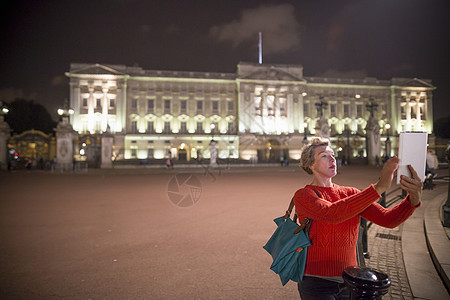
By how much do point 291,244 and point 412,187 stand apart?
832 mm

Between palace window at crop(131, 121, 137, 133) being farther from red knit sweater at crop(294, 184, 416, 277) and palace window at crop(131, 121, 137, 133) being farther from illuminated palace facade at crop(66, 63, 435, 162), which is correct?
red knit sweater at crop(294, 184, 416, 277)

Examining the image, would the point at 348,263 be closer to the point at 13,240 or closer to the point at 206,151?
the point at 13,240

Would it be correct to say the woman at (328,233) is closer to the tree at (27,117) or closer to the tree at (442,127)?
the tree at (27,117)

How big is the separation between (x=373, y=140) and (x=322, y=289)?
3429cm

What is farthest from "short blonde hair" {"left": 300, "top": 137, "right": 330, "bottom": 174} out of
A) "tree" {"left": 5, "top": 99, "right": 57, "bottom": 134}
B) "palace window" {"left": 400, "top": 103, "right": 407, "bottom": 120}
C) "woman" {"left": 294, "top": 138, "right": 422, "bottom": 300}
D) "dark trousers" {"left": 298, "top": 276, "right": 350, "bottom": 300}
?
"palace window" {"left": 400, "top": 103, "right": 407, "bottom": 120}

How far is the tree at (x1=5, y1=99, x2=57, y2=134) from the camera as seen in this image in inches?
2197

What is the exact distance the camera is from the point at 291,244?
6.55 ft

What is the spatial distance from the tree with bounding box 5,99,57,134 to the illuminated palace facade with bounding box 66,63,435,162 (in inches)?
538

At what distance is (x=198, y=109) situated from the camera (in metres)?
56.4

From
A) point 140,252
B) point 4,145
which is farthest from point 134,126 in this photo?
point 140,252

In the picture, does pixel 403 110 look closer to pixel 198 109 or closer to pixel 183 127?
pixel 198 109

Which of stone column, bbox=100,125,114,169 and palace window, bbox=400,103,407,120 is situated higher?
palace window, bbox=400,103,407,120

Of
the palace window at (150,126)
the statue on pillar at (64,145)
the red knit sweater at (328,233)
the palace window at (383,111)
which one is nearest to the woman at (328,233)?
the red knit sweater at (328,233)

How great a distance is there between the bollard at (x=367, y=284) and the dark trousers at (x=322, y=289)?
344 millimetres
